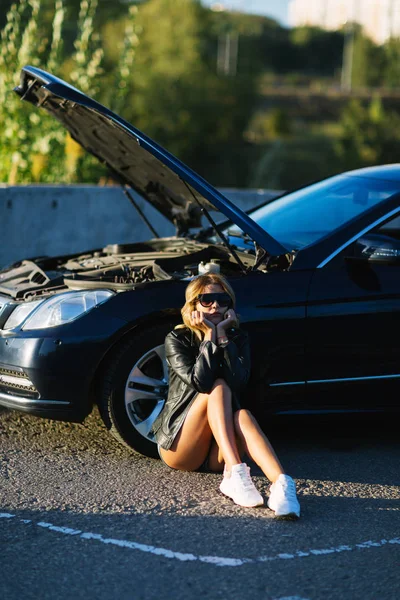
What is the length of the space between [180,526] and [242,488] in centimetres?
40

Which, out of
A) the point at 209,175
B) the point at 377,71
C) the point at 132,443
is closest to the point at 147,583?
the point at 132,443

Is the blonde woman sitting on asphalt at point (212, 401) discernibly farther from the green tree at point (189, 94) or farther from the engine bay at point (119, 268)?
the green tree at point (189, 94)

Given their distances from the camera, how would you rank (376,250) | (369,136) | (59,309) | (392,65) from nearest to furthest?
(59,309) → (376,250) → (369,136) → (392,65)

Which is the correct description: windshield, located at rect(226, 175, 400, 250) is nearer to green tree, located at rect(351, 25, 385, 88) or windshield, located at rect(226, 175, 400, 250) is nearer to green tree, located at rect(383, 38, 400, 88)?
green tree, located at rect(383, 38, 400, 88)

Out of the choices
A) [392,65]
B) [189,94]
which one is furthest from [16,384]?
[392,65]

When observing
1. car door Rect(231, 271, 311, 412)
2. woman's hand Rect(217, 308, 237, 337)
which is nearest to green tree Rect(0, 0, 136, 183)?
car door Rect(231, 271, 311, 412)

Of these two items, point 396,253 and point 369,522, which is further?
point 396,253

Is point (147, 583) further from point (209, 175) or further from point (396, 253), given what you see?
point (209, 175)

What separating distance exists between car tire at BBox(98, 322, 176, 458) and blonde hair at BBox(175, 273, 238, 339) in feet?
1.12

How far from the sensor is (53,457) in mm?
5195

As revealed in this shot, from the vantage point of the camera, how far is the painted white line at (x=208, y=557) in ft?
12.6

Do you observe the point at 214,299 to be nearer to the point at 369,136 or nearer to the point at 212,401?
the point at 212,401

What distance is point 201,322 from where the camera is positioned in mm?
4785

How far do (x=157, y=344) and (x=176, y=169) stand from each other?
930 mm
